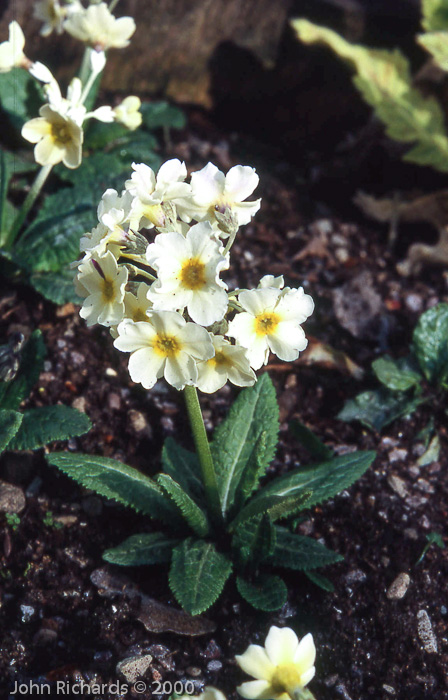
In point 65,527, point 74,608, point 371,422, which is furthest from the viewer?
point 371,422

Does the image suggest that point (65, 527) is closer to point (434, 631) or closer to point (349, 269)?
point (434, 631)

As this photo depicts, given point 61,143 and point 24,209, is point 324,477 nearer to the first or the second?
point 61,143

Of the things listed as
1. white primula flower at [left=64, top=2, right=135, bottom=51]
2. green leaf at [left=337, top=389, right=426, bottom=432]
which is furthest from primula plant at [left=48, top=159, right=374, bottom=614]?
white primula flower at [left=64, top=2, right=135, bottom=51]

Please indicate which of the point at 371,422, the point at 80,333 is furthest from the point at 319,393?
the point at 80,333

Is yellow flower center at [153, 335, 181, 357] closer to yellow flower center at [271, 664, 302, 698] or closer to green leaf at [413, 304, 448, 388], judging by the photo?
yellow flower center at [271, 664, 302, 698]

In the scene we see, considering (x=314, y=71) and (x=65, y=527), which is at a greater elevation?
(x=314, y=71)

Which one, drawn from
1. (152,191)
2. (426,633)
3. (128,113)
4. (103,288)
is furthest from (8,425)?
(426,633)
